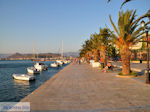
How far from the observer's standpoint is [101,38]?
26344 millimetres

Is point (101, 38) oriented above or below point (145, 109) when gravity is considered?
above

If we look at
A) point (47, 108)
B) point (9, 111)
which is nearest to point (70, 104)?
point (47, 108)

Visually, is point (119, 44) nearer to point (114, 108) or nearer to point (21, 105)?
point (114, 108)

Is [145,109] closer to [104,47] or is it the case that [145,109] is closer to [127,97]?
[127,97]

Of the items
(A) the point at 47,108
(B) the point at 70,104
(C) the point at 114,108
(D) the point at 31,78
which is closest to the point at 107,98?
(C) the point at 114,108

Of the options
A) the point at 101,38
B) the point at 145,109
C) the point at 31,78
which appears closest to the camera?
the point at 145,109

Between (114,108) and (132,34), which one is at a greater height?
(132,34)

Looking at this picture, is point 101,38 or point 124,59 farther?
point 101,38

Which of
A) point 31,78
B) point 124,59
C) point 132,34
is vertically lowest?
point 31,78

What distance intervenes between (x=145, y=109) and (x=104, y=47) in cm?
2116

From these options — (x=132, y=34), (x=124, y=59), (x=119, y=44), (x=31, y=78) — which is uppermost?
(x=132, y=34)

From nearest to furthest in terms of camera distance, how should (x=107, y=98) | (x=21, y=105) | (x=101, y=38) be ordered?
(x=21, y=105) → (x=107, y=98) → (x=101, y=38)

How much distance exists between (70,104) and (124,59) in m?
10.5

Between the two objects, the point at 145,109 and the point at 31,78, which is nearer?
the point at 145,109
